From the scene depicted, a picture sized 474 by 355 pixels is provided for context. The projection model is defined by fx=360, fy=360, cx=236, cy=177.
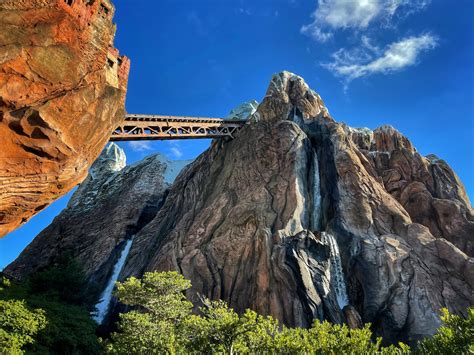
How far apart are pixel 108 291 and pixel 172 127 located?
53.7ft

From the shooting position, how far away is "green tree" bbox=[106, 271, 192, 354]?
16.8 metres

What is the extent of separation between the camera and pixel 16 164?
540 inches

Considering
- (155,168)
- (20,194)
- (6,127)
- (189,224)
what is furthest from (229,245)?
(155,168)

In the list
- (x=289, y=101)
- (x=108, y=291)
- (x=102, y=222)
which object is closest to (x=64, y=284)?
(x=108, y=291)

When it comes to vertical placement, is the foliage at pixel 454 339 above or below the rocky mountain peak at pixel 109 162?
below

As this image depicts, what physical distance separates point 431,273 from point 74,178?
22.3m

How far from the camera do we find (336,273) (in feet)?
81.4

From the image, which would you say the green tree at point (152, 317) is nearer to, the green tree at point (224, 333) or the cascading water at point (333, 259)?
the green tree at point (224, 333)

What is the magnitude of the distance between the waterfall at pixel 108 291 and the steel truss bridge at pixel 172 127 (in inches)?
536

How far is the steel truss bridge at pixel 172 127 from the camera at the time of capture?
27.4 metres

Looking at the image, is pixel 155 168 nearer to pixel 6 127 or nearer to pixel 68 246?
pixel 68 246

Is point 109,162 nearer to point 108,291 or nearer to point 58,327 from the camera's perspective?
point 108,291

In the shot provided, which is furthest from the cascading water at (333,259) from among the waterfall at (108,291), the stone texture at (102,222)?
the stone texture at (102,222)

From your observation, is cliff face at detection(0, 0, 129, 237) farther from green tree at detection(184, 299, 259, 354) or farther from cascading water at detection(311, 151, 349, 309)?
cascading water at detection(311, 151, 349, 309)
